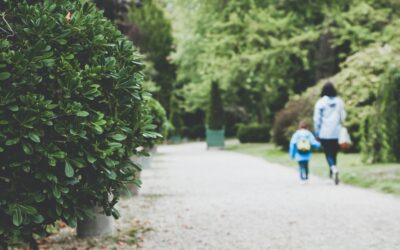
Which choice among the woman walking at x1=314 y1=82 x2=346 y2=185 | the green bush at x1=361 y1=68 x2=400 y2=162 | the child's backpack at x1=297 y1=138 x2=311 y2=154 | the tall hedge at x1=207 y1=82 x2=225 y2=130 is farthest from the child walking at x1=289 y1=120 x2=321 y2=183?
the tall hedge at x1=207 y1=82 x2=225 y2=130

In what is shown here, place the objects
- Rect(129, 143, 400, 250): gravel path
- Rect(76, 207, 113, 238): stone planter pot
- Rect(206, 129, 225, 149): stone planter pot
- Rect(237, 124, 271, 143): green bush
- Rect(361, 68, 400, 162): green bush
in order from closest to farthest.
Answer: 1. Rect(129, 143, 400, 250): gravel path
2. Rect(76, 207, 113, 238): stone planter pot
3. Rect(361, 68, 400, 162): green bush
4. Rect(206, 129, 225, 149): stone planter pot
5. Rect(237, 124, 271, 143): green bush

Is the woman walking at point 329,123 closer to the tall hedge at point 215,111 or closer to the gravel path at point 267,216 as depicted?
the gravel path at point 267,216

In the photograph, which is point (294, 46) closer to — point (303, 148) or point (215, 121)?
point (215, 121)

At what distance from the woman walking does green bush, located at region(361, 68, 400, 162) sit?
3.40m

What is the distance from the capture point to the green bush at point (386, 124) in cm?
1469

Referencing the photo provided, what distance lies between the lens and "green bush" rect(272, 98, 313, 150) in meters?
22.8

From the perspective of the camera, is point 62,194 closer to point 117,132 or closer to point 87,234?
point 117,132

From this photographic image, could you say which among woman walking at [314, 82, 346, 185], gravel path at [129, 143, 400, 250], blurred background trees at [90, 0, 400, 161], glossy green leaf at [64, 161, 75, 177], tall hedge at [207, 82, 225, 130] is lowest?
gravel path at [129, 143, 400, 250]

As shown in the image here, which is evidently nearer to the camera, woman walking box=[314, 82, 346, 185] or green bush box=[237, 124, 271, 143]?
woman walking box=[314, 82, 346, 185]

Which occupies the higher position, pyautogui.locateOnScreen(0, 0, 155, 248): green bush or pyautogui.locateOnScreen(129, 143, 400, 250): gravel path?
pyautogui.locateOnScreen(0, 0, 155, 248): green bush

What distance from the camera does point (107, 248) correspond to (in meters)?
5.83

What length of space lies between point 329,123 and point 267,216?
4310 millimetres

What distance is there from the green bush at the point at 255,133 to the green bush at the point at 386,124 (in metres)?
20.5

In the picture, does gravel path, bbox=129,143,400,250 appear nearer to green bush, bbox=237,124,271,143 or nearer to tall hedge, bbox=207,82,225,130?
tall hedge, bbox=207,82,225,130
